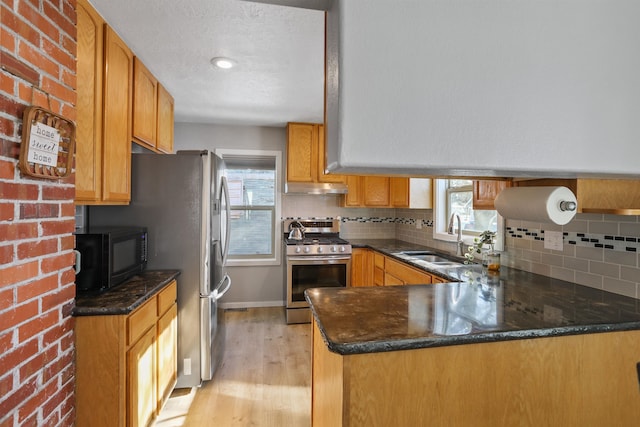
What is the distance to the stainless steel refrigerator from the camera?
2246 mm

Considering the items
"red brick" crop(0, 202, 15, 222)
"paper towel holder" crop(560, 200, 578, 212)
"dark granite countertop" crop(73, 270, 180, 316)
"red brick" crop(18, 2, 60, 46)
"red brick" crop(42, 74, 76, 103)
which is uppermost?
"red brick" crop(18, 2, 60, 46)

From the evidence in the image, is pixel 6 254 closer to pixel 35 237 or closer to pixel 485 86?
pixel 35 237

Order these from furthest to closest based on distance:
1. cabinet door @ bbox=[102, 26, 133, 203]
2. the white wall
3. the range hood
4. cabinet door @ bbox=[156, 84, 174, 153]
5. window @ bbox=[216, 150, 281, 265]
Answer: window @ bbox=[216, 150, 281, 265], the range hood, cabinet door @ bbox=[156, 84, 174, 153], cabinet door @ bbox=[102, 26, 133, 203], the white wall

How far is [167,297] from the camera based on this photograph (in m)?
2.07

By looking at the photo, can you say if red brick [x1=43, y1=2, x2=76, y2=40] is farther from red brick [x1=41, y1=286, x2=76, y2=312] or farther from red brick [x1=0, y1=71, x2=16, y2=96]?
red brick [x1=41, y1=286, x2=76, y2=312]

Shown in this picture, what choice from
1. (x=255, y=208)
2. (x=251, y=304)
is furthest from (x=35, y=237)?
(x=251, y=304)

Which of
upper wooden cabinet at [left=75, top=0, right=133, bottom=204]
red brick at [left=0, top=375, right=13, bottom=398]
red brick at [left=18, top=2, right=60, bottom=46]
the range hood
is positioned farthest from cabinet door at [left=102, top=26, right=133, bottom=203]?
the range hood

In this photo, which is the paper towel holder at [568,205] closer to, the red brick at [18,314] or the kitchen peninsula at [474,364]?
the kitchen peninsula at [474,364]

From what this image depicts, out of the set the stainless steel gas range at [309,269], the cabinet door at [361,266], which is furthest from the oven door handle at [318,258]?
the cabinet door at [361,266]

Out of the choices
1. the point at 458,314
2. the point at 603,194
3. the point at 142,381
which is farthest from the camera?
the point at 142,381

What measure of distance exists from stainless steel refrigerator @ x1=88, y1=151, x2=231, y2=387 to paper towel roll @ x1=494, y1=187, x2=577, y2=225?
6.07ft

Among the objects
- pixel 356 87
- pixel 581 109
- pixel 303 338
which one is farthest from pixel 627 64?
pixel 303 338

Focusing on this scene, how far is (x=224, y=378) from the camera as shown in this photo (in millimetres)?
2477

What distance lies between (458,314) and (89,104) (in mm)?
1942
